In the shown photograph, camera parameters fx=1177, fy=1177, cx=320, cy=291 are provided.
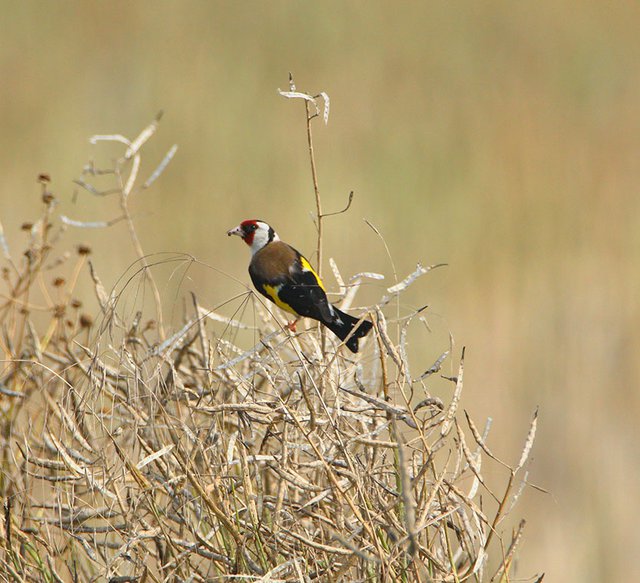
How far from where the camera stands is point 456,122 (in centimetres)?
527

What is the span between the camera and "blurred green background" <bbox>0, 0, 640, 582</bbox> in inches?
161

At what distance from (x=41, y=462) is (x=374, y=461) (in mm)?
533

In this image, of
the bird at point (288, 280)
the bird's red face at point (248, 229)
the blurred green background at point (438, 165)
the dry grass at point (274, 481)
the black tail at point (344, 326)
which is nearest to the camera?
the dry grass at point (274, 481)

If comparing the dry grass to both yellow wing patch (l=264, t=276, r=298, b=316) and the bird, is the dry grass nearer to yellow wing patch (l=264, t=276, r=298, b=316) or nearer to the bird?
the bird

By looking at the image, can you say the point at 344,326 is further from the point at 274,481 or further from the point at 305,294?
the point at 274,481

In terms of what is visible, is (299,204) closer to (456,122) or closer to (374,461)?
(456,122)

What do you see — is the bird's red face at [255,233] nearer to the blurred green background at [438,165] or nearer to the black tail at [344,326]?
the black tail at [344,326]

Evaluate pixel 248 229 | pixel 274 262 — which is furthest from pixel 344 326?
pixel 248 229

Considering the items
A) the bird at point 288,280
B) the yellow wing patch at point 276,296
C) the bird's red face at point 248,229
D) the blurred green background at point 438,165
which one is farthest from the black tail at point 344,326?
the blurred green background at point 438,165

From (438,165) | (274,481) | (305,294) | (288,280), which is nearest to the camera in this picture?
(274,481)

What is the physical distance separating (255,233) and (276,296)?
0.25 meters

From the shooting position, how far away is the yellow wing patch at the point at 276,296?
2.33 meters

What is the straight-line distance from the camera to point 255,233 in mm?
2576

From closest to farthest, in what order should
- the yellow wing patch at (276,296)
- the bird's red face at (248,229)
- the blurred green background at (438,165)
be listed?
the yellow wing patch at (276,296) → the bird's red face at (248,229) → the blurred green background at (438,165)
